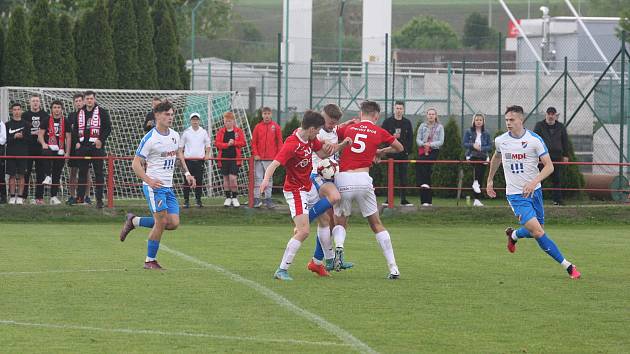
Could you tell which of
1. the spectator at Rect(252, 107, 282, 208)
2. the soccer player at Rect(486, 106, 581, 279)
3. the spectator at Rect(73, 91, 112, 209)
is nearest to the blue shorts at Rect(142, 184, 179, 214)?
the soccer player at Rect(486, 106, 581, 279)

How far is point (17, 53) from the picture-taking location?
90.8 feet

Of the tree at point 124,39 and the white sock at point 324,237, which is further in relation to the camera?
the tree at point 124,39

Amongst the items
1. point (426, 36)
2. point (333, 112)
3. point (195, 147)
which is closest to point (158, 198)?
point (333, 112)

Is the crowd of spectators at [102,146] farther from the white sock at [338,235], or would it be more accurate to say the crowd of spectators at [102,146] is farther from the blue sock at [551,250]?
the blue sock at [551,250]

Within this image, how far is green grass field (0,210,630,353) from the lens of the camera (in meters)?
9.21

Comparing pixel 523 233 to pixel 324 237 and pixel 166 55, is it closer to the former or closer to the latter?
pixel 324 237

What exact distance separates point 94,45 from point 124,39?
1128 millimetres

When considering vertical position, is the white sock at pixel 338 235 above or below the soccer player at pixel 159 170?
below

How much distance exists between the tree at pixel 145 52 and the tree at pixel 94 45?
126cm

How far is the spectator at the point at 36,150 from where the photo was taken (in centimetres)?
2312

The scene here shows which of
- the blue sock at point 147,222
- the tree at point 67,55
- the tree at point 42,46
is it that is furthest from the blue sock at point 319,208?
the tree at point 67,55

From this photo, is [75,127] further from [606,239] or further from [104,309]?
[104,309]

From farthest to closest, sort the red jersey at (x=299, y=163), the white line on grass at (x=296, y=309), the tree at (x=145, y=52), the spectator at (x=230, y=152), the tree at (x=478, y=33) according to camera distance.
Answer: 1. the tree at (x=478, y=33)
2. the tree at (x=145, y=52)
3. the spectator at (x=230, y=152)
4. the red jersey at (x=299, y=163)
5. the white line on grass at (x=296, y=309)

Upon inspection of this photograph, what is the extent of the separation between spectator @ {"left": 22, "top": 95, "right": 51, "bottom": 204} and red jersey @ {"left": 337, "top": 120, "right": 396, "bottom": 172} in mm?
11009
